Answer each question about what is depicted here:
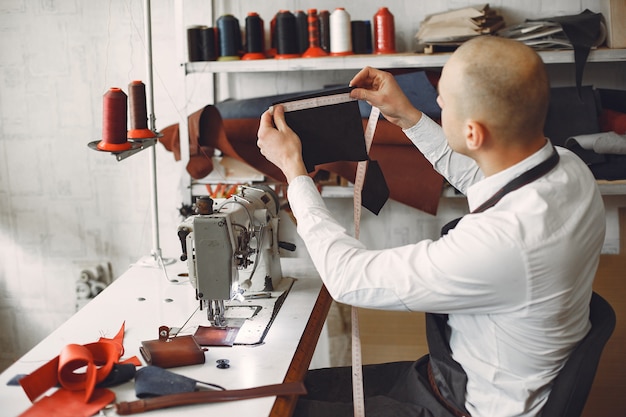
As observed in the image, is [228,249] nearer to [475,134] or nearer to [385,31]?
[475,134]

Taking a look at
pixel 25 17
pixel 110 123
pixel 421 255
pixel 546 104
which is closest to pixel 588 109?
pixel 546 104

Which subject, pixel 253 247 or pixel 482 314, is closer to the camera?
pixel 482 314

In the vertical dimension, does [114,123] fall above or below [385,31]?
below

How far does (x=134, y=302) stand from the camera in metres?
2.40

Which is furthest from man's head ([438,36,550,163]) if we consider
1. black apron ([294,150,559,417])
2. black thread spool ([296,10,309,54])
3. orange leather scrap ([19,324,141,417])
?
black thread spool ([296,10,309,54])

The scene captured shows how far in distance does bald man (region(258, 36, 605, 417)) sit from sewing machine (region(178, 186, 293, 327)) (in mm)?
314

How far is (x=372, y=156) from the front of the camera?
3045mm

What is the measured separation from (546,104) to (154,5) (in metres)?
2.24

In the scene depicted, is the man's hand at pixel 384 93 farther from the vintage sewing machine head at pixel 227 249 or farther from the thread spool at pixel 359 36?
the thread spool at pixel 359 36

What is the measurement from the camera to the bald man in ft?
5.30

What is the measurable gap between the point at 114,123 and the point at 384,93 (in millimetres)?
845

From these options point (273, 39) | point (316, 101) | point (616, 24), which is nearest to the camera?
point (316, 101)

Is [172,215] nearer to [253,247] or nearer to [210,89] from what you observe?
[210,89]

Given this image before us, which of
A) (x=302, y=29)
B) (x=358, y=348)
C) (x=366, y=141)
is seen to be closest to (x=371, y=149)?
(x=302, y=29)
